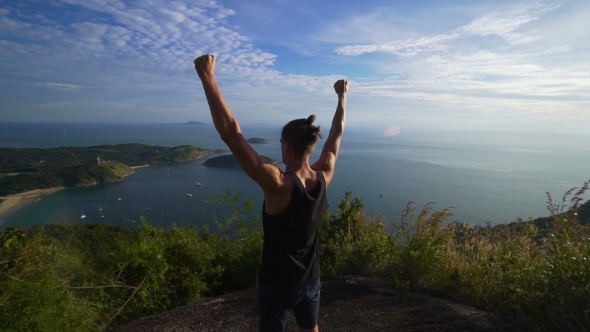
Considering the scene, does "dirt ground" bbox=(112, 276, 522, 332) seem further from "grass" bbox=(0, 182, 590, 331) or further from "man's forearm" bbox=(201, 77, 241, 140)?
"man's forearm" bbox=(201, 77, 241, 140)

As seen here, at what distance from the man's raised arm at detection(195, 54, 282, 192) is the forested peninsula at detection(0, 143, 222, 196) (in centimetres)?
4640

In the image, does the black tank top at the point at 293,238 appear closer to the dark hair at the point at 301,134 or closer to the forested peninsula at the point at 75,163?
the dark hair at the point at 301,134

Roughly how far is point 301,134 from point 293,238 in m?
0.46

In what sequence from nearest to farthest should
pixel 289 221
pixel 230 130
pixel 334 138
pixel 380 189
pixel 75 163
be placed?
pixel 230 130, pixel 289 221, pixel 334 138, pixel 380 189, pixel 75 163

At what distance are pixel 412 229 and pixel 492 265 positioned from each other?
37.9 inches

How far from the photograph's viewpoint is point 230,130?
1.23 m

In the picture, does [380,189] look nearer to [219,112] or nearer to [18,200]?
[219,112]

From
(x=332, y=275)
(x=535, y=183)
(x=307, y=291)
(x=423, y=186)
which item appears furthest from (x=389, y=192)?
(x=307, y=291)

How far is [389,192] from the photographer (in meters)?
31.7

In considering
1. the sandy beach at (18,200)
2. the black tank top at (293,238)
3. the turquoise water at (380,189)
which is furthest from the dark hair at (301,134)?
the sandy beach at (18,200)

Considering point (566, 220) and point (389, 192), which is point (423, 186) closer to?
point (389, 192)

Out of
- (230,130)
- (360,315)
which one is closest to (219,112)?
(230,130)

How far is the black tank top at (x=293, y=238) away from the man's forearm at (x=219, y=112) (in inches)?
12.8

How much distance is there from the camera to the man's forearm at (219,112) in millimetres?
1232
